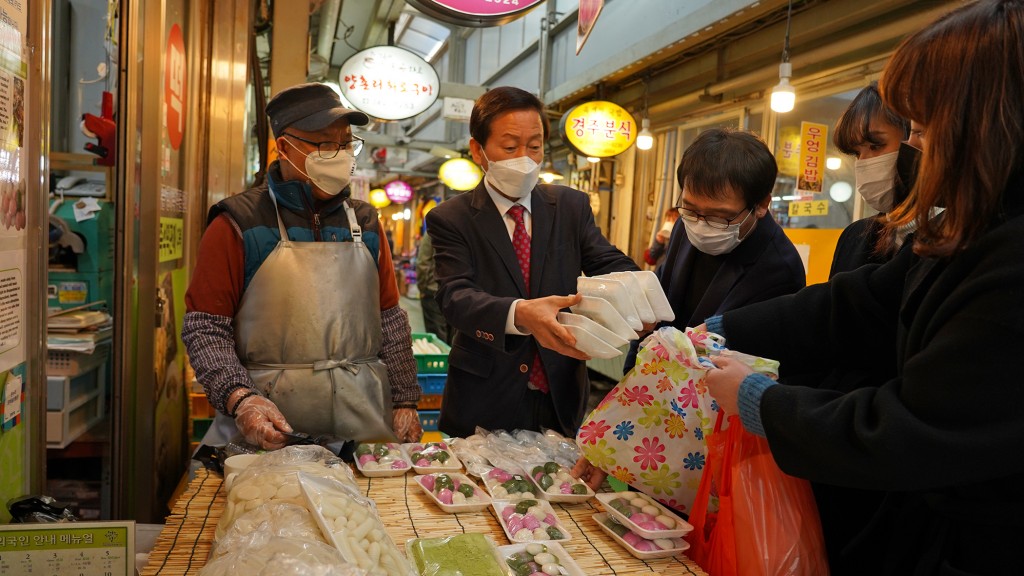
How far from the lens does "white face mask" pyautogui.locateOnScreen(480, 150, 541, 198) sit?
8.06ft

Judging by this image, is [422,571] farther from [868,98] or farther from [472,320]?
[868,98]

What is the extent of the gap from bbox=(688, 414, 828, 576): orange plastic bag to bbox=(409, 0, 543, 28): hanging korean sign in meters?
2.63

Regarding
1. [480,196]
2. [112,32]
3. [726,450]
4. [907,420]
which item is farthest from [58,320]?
[907,420]

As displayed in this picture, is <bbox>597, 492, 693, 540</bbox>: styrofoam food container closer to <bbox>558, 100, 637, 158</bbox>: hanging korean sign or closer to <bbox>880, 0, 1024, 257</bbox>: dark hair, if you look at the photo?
<bbox>880, 0, 1024, 257</bbox>: dark hair

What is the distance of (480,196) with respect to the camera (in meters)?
2.55

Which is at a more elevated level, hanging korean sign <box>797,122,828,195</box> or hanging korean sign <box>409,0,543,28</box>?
hanging korean sign <box>409,0,543,28</box>

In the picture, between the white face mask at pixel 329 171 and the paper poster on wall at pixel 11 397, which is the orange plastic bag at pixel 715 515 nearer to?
the white face mask at pixel 329 171

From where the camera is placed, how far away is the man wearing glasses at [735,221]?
6.78ft

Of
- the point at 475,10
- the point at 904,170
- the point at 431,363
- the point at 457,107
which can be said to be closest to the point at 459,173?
the point at 457,107

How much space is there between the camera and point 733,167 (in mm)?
2051

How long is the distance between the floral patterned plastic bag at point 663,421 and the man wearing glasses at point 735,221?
1.41ft

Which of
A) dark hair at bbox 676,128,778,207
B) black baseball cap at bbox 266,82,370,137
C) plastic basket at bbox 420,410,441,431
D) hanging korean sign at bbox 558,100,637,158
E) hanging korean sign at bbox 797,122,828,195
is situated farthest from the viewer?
hanging korean sign at bbox 558,100,637,158

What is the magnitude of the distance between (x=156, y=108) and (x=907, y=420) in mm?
3101

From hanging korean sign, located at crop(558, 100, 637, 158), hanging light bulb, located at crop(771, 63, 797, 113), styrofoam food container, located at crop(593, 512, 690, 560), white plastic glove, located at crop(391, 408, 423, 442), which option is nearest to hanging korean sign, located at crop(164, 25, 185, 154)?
white plastic glove, located at crop(391, 408, 423, 442)
